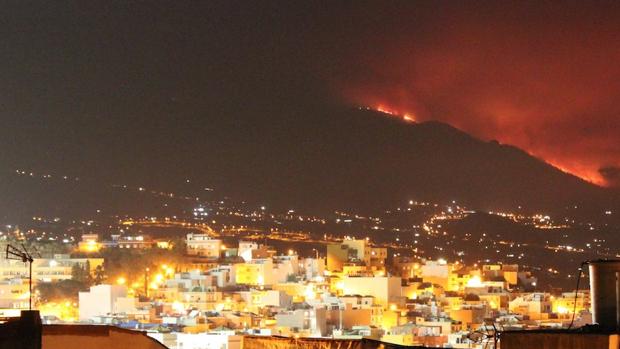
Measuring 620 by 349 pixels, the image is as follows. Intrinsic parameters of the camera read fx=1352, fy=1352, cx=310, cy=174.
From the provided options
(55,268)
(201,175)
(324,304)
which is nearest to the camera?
(324,304)

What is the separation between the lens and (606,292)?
4867 mm

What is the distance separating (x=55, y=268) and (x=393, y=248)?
49.6 ft

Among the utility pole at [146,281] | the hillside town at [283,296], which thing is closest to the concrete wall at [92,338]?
the hillside town at [283,296]

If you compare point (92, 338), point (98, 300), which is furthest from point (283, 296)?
point (92, 338)

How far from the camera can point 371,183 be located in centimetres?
7569

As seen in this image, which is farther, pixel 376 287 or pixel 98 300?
pixel 376 287

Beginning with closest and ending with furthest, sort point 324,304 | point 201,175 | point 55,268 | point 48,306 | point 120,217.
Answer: point 324,304 → point 48,306 → point 55,268 → point 120,217 → point 201,175

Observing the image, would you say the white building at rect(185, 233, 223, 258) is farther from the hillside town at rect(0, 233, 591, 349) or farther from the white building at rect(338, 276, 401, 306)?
the white building at rect(338, 276, 401, 306)

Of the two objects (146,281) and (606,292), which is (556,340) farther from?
(146,281)

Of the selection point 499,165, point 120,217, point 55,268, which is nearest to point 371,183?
point 499,165

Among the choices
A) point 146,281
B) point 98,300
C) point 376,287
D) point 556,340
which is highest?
point 146,281

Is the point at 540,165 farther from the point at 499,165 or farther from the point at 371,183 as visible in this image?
the point at 371,183

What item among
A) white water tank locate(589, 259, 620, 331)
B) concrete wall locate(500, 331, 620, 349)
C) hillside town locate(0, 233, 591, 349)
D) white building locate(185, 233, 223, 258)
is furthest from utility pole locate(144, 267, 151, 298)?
concrete wall locate(500, 331, 620, 349)

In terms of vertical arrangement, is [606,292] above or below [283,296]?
below
